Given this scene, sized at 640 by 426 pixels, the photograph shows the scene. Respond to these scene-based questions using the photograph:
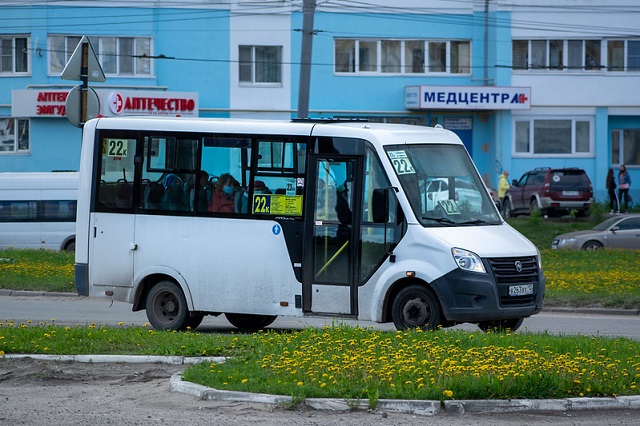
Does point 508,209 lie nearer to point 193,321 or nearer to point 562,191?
point 562,191

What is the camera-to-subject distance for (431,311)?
40.9 ft

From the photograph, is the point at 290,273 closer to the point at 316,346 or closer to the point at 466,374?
the point at 316,346

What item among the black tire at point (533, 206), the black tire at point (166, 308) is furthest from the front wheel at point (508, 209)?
the black tire at point (166, 308)

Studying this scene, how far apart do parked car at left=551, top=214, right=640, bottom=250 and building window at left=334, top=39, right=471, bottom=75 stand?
16097 mm

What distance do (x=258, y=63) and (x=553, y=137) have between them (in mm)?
13128

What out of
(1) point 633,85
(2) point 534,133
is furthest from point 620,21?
(2) point 534,133

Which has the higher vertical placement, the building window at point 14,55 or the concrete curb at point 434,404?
the building window at point 14,55

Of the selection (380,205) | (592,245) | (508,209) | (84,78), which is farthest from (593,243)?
(380,205)

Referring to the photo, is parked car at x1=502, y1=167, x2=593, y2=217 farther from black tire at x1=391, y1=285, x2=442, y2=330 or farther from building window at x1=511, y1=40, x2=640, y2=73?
black tire at x1=391, y1=285, x2=442, y2=330

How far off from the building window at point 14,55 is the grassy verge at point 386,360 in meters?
32.9

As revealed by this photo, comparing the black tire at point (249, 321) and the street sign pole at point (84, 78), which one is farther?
the street sign pole at point (84, 78)

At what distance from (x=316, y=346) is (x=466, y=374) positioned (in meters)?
2.10

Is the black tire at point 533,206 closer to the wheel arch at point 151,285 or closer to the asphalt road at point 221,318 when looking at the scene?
the asphalt road at point 221,318

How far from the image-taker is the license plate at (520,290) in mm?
12344
